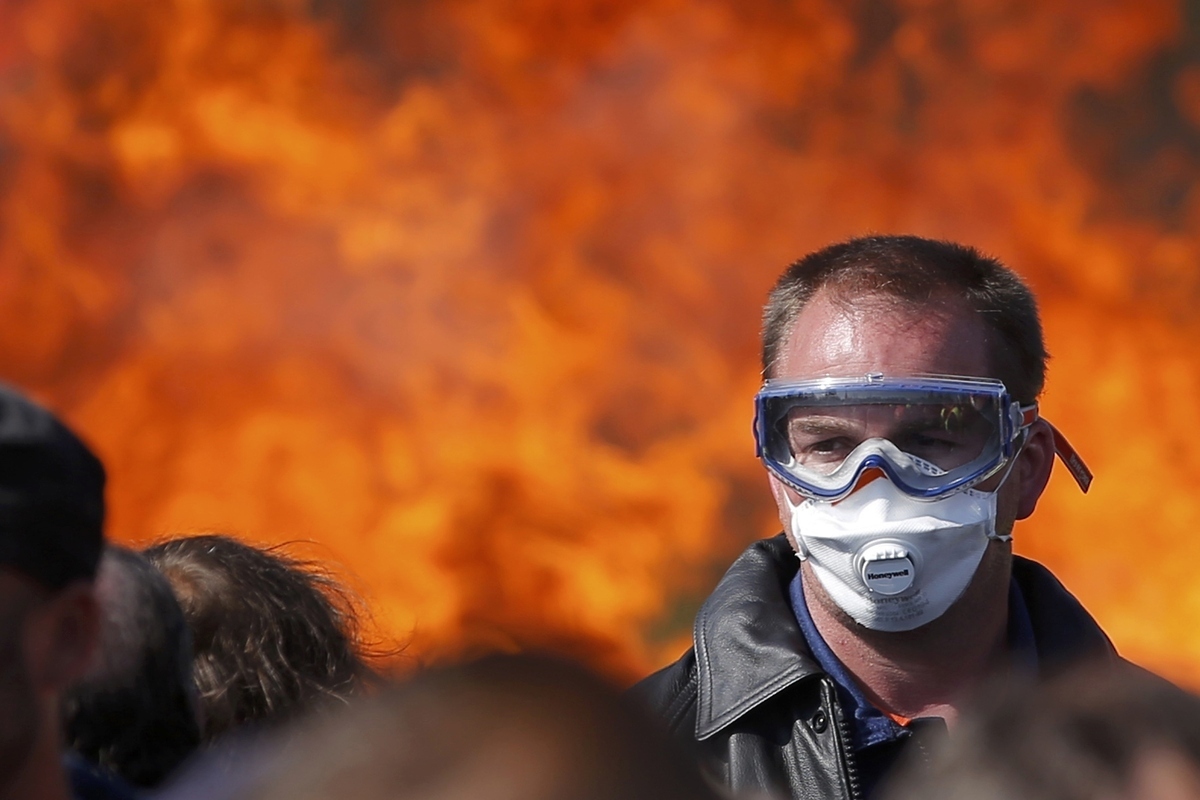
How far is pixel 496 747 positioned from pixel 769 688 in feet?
6.39

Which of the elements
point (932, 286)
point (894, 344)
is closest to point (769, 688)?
point (894, 344)

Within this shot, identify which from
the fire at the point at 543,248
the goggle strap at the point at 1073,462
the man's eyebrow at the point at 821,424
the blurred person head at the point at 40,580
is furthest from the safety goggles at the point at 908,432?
the fire at the point at 543,248

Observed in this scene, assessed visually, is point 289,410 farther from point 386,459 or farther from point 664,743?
point 664,743

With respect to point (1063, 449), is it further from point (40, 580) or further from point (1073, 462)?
point (40, 580)

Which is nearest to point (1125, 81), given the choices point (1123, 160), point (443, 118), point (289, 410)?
point (1123, 160)

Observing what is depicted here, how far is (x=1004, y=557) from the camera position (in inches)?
126

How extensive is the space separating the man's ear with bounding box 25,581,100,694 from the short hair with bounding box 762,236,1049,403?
1.94 metres

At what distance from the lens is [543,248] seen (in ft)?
32.3

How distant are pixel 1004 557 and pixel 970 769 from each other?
2.01 metres

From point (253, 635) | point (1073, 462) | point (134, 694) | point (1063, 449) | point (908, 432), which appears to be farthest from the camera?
point (1073, 462)

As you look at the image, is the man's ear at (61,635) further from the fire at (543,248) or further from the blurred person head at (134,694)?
the fire at (543,248)

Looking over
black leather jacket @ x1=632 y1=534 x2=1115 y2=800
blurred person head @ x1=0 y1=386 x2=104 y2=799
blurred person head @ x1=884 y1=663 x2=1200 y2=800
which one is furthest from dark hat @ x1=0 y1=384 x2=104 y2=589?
black leather jacket @ x1=632 y1=534 x2=1115 y2=800

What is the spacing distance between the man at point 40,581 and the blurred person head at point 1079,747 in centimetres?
97

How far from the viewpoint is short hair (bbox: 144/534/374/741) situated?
2795 mm
